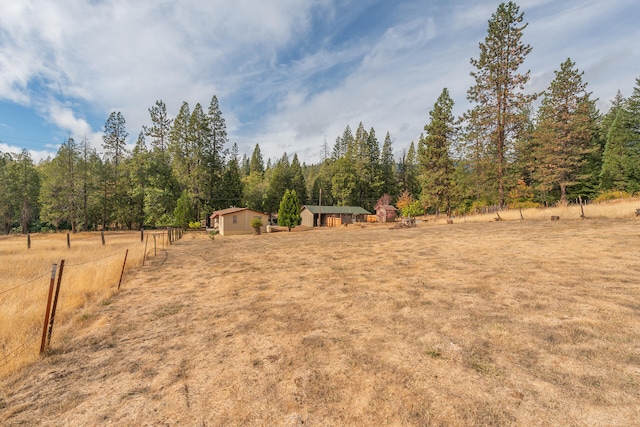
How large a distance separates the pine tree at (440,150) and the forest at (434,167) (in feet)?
0.47

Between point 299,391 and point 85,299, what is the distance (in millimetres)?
8222

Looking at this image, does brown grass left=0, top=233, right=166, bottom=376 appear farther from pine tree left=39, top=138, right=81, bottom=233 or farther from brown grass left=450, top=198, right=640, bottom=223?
pine tree left=39, top=138, right=81, bottom=233

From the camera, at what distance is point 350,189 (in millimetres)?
63531

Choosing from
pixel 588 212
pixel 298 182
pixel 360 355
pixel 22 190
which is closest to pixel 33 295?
pixel 360 355

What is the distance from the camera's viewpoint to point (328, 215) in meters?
52.1

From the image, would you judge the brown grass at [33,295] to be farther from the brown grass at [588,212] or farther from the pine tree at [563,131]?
the pine tree at [563,131]

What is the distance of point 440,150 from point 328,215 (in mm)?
24324

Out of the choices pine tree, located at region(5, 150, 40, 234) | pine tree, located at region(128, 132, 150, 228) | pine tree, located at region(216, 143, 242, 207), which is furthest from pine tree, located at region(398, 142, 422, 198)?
pine tree, located at region(5, 150, 40, 234)

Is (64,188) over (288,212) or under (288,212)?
over

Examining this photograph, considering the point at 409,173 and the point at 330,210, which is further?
the point at 409,173

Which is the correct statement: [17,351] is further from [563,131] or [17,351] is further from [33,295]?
[563,131]

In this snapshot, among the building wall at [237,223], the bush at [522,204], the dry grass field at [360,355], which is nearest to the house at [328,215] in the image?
the building wall at [237,223]

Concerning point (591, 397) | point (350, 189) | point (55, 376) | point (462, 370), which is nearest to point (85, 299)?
point (55, 376)

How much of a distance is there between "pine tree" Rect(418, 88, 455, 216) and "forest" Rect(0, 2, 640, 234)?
0.14m
